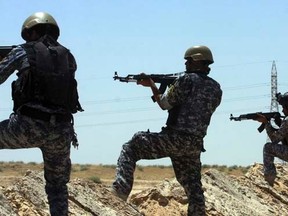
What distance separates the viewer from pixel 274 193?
12211mm

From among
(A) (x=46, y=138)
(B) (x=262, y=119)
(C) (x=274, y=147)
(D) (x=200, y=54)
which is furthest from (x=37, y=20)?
(B) (x=262, y=119)

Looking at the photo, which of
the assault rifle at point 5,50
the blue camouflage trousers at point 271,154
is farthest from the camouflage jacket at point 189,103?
the blue camouflage trousers at point 271,154

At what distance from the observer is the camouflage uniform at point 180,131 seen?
768cm

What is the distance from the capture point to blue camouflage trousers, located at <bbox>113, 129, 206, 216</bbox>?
7699 millimetres

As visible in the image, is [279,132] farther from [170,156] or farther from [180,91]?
[180,91]

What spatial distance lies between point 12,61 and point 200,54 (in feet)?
7.39

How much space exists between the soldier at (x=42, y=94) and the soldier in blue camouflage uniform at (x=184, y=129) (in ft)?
3.90

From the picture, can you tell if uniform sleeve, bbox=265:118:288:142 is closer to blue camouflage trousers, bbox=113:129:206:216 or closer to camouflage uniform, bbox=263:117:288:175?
camouflage uniform, bbox=263:117:288:175

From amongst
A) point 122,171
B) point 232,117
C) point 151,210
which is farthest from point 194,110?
point 232,117

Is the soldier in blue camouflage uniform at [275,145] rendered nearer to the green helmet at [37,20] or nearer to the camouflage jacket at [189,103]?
the camouflage jacket at [189,103]

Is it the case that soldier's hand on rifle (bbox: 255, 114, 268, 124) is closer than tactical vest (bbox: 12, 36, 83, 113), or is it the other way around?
tactical vest (bbox: 12, 36, 83, 113)

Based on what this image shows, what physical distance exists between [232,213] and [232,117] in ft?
13.4

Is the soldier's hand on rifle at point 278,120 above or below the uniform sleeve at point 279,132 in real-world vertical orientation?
above

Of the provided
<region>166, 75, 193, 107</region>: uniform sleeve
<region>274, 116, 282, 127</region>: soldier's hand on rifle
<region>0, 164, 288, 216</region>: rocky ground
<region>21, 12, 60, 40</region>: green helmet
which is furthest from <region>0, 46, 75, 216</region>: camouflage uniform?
<region>274, 116, 282, 127</region>: soldier's hand on rifle
